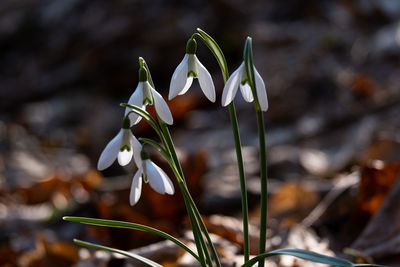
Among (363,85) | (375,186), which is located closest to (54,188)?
(375,186)

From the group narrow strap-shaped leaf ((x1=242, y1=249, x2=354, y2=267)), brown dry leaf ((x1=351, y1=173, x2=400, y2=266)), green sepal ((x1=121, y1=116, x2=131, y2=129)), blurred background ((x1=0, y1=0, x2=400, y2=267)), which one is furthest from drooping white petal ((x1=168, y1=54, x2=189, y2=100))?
brown dry leaf ((x1=351, y1=173, x2=400, y2=266))

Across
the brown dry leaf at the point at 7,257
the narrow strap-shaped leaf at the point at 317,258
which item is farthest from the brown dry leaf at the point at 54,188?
the narrow strap-shaped leaf at the point at 317,258

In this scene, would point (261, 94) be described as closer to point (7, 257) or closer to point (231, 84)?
point (231, 84)

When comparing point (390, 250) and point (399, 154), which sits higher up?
point (399, 154)

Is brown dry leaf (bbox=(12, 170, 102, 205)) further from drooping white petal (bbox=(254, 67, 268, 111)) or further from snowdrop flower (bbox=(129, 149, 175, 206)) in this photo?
drooping white petal (bbox=(254, 67, 268, 111))

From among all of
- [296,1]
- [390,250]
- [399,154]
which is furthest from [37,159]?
[296,1]

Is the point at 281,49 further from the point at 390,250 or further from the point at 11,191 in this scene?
the point at 390,250

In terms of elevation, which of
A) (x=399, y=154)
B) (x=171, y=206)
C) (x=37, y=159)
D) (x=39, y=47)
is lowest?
(x=171, y=206)
